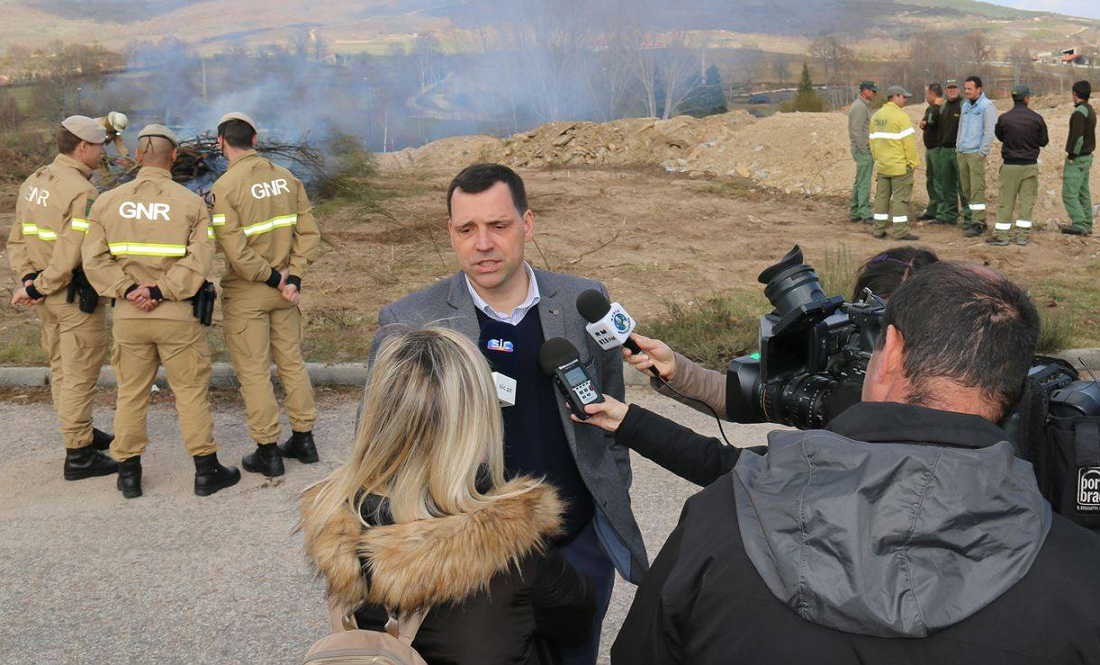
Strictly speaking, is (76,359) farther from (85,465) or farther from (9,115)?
(9,115)

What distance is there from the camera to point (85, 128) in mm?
5930

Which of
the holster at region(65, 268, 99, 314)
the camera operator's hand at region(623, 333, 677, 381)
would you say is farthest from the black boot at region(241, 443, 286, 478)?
the camera operator's hand at region(623, 333, 677, 381)

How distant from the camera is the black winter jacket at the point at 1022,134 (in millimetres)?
12336

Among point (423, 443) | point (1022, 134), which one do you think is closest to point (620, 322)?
point (423, 443)

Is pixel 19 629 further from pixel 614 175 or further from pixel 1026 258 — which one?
pixel 614 175

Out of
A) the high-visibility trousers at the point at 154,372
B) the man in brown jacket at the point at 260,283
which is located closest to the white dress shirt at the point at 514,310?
the high-visibility trousers at the point at 154,372

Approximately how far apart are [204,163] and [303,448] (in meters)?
6.76

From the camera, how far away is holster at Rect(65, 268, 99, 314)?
5.86 meters

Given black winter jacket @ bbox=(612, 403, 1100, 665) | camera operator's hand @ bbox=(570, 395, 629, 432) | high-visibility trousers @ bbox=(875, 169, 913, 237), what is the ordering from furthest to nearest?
1. high-visibility trousers @ bbox=(875, 169, 913, 237)
2. camera operator's hand @ bbox=(570, 395, 629, 432)
3. black winter jacket @ bbox=(612, 403, 1100, 665)

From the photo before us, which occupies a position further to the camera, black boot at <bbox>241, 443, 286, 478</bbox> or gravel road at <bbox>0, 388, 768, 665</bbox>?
black boot at <bbox>241, 443, 286, 478</bbox>

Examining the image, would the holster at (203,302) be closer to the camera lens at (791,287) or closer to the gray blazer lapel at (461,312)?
the gray blazer lapel at (461,312)

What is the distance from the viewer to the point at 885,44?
75500 mm

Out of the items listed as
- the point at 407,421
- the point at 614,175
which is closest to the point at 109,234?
the point at 407,421

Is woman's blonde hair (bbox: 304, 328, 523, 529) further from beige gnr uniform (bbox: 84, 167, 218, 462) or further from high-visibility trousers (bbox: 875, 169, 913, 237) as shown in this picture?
Result: high-visibility trousers (bbox: 875, 169, 913, 237)
